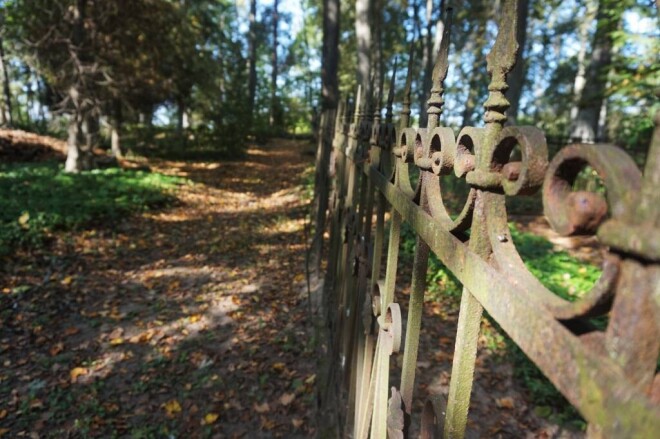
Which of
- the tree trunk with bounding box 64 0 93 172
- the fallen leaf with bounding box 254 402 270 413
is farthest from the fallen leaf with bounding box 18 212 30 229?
the fallen leaf with bounding box 254 402 270 413

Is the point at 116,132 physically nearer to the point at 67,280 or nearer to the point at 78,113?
the point at 78,113

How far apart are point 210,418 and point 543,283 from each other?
13.0 ft

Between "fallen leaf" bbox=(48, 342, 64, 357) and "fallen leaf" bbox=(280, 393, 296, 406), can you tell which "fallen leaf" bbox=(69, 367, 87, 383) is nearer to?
"fallen leaf" bbox=(48, 342, 64, 357)

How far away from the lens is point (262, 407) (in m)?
3.34

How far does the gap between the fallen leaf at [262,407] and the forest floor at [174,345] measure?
0.01 meters

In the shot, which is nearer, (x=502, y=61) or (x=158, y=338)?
(x=502, y=61)

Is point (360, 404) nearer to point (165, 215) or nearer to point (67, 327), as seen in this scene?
point (67, 327)

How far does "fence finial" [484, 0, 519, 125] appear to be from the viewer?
0.64m

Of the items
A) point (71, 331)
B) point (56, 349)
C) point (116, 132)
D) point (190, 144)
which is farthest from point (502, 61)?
point (190, 144)

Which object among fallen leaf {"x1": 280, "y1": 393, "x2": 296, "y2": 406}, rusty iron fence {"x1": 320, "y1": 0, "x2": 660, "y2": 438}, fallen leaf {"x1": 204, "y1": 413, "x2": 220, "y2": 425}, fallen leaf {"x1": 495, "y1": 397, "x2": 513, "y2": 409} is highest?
rusty iron fence {"x1": 320, "y1": 0, "x2": 660, "y2": 438}

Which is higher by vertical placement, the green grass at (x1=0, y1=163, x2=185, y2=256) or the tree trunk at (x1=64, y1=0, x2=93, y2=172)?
the tree trunk at (x1=64, y1=0, x2=93, y2=172)

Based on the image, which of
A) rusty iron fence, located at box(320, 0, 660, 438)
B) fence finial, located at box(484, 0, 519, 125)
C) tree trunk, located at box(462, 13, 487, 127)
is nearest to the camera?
rusty iron fence, located at box(320, 0, 660, 438)

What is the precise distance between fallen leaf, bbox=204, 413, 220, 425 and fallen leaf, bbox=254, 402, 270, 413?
0.98 ft

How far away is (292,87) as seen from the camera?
1468 inches
